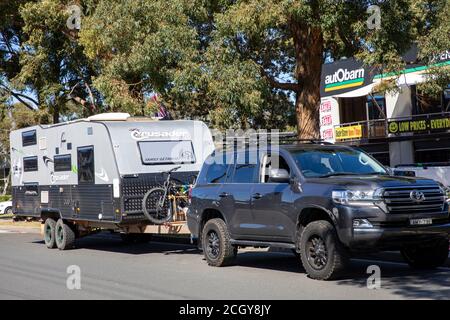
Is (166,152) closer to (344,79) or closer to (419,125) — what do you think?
(419,125)

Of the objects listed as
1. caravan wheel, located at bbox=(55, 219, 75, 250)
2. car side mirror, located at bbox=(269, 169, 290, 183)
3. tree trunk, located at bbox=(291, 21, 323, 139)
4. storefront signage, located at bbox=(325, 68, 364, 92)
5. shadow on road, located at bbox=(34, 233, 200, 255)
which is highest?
storefront signage, located at bbox=(325, 68, 364, 92)

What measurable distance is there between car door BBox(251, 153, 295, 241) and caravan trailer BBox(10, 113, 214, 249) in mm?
3011

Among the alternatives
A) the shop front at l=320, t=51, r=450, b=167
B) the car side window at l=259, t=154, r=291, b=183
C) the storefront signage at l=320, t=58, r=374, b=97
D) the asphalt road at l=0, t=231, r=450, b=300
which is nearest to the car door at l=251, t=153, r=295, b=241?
the car side window at l=259, t=154, r=291, b=183

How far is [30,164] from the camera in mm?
18188

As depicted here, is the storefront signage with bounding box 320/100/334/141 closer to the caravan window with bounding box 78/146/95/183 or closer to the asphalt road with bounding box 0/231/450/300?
the asphalt road with bounding box 0/231/450/300

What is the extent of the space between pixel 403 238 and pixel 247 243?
287 centimetres

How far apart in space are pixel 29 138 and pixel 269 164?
9414 mm

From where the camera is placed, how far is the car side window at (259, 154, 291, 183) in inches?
427

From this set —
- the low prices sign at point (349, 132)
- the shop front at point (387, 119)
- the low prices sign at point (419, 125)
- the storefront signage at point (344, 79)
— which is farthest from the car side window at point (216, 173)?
the low prices sign at point (349, 132)

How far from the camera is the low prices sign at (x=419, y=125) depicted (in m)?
32.3

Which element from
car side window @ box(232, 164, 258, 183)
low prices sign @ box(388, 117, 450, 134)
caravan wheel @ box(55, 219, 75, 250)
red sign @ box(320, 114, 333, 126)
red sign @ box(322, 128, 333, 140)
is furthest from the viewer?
red sign @ box(320, 114, 333, 126)

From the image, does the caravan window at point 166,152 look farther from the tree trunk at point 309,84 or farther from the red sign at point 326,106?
the red sign at point 326,106
